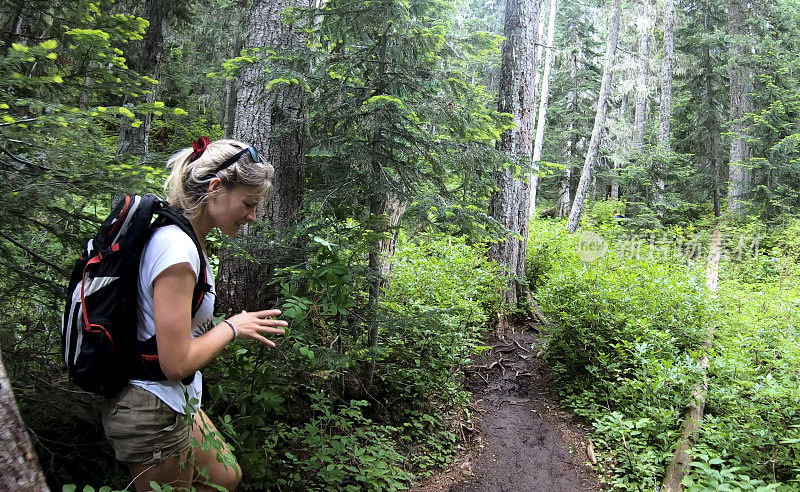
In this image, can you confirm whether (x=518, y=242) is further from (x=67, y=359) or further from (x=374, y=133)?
(x=67, y=359)

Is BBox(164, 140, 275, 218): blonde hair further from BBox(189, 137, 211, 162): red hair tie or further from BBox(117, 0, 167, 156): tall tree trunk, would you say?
BBox(117, 0, 167, 156): tall tree trunk

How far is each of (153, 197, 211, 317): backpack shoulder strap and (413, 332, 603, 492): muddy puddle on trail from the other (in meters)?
3.14

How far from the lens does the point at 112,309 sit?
1853 millimetres

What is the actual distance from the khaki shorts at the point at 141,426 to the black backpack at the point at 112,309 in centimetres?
7

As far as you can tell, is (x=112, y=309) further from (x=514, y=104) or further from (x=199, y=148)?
(x=514, y=104)

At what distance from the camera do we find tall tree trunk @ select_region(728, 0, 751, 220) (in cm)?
1689

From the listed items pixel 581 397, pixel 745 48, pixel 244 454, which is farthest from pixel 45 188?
pixel 745 48

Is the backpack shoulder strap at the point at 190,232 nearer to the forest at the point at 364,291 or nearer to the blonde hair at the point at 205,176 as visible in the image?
the blonde hair at the point at 205,176

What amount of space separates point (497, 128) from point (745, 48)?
18.3 m

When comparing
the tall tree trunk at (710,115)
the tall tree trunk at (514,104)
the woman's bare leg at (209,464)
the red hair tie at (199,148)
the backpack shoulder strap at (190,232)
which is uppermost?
the tall tree trunk at (710,115)

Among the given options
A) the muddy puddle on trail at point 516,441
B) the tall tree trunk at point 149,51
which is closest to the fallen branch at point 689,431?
the muddy puddle on trail at point 516,441

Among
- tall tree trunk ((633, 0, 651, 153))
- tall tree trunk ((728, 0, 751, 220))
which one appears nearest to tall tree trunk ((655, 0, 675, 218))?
tall tree trunk ((633, 0, 651, 153))

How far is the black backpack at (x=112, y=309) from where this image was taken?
185 cm

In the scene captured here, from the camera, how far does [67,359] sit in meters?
1.89
